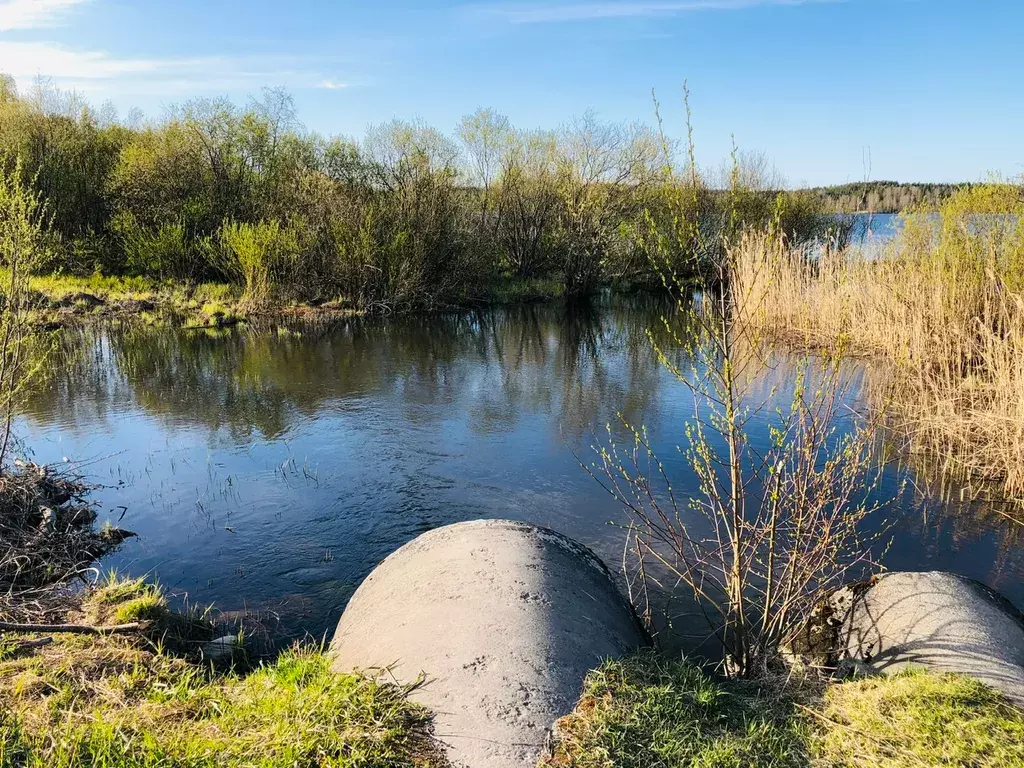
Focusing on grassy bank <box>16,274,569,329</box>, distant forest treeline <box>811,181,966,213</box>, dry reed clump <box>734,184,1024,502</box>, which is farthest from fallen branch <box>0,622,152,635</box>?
distant forest treeline <box>811,181,966,213</box>

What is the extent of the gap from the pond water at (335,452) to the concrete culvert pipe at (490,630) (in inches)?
66.1

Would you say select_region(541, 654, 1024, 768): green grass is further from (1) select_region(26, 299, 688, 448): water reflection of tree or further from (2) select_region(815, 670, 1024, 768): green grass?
(1) select_region(26, 299, 688, 448): water reflection of tree

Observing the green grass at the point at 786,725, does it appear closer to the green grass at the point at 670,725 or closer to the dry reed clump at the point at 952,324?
the green grass at the point at 670,725

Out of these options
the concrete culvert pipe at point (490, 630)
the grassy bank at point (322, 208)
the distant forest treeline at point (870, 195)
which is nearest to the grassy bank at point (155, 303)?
the grassy bank at point (322, 208)

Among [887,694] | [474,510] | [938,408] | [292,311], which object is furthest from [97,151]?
[887,694]

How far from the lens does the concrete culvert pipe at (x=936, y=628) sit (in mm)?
3988

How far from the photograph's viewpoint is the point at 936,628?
430 cm

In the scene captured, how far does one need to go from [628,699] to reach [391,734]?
3.79ft

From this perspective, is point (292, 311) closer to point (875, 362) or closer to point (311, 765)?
point (875, 362)

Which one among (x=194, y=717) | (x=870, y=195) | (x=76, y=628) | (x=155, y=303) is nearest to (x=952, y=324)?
(x=194, y=717)

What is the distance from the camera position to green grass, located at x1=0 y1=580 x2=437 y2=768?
3.10 metres

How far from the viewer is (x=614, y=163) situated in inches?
1134

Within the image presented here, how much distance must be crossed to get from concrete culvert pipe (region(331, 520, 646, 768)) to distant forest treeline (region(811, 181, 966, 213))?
20462 millimetres

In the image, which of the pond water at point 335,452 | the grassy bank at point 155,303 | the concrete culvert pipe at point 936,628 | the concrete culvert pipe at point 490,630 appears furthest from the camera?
the grassy bank at point 155,303
